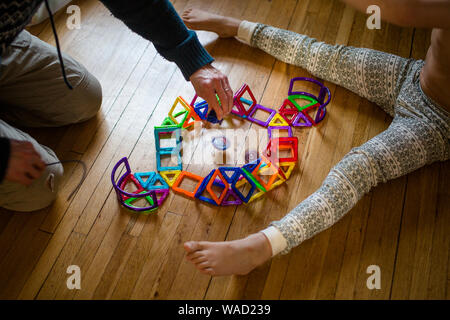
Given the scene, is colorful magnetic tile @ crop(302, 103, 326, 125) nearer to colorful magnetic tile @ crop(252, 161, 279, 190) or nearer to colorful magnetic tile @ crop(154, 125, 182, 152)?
colorful magnetic tile @ crop(252, 161, 279, 190)

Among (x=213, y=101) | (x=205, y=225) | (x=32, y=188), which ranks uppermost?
(x=213, y=101)

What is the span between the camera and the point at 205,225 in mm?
1242

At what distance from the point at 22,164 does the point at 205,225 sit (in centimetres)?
57

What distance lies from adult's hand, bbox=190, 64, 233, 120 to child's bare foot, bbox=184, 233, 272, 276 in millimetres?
392

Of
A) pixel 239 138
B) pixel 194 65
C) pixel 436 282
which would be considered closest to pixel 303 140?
pixel 239 138

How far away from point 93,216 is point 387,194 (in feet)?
3.19

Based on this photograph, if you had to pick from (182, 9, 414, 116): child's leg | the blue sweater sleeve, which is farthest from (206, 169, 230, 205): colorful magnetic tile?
(182, 9, 414, 116): child's leg

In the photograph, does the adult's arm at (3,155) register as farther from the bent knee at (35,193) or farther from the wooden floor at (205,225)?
the wooden floor at (205,225)

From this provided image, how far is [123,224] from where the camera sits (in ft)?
4.11

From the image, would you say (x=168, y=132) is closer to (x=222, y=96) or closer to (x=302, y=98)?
(x=222, y=96)

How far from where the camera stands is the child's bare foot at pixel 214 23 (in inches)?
62.9

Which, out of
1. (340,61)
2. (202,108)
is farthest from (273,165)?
(340,61)

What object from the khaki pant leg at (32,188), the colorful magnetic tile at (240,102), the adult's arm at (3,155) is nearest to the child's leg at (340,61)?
the colorful magnetic tile at (240,102)

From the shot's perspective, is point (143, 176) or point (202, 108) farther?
point (202, 108)
